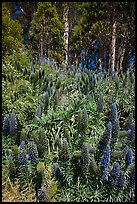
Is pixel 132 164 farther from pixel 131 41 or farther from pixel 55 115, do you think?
pixel 131 41

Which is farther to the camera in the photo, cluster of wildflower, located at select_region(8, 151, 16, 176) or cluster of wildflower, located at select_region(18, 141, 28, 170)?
cluster of wildflower, located at select_region(8, 151, 16, 176)

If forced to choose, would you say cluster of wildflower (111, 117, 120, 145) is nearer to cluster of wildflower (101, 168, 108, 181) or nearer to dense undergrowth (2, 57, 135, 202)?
dense undergrowth (2, 57, 135, 202)

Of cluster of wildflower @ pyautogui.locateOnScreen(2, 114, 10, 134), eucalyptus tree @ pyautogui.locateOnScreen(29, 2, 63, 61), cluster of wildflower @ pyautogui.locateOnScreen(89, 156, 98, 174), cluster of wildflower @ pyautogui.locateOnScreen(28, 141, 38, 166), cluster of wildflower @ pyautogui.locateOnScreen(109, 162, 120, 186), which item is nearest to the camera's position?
cluster of wildflower @ pyautogui.locateOnScreen(109, 162, 120, 186)

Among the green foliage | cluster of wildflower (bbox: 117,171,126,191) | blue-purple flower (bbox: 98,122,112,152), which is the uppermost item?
the green foliage

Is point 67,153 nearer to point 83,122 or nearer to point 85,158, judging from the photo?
point 85,158

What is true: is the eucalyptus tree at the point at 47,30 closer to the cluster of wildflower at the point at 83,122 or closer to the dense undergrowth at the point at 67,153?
the dense undergrowth at the point at 67,153

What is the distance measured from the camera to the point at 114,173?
2709mm

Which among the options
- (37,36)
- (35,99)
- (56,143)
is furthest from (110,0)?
(56,143)

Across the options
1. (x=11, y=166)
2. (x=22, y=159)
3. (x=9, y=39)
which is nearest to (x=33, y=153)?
(x=22, y=159)

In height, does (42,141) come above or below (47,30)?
below

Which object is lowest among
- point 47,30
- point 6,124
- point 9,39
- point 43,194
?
point 43,194

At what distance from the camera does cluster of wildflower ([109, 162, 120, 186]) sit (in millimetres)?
2688

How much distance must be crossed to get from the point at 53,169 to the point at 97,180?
1.48ft

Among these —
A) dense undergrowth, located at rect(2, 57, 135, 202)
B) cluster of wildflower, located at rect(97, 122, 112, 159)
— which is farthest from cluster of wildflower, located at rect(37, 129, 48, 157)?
cluster of wildflower, located at rect(97, 122, 112, 159)
